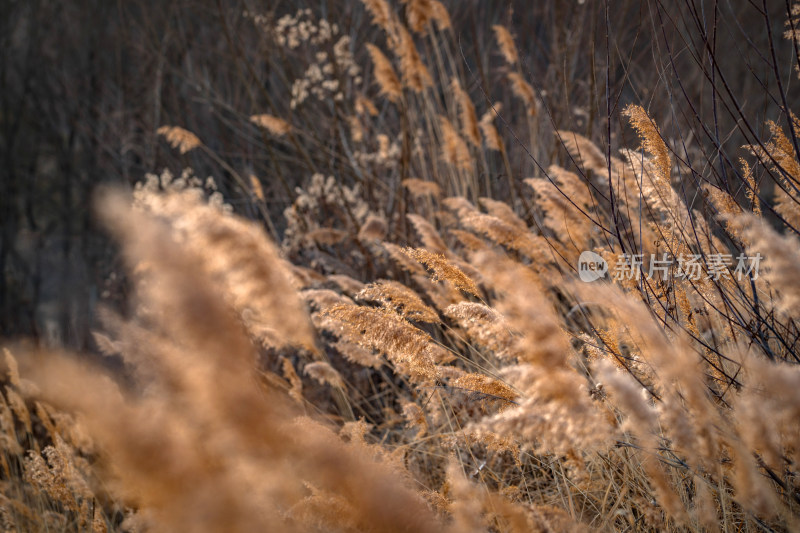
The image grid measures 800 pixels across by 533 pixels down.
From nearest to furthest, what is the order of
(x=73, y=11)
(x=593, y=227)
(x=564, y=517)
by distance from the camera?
(x=564, y=517)
(x=593, y=227)
(x=73, y=11)

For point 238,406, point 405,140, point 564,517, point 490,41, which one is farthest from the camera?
point 490,41

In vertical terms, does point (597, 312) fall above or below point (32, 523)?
above

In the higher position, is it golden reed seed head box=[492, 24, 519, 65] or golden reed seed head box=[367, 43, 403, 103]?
golden reed seed head box=[492, 24, 519, 65]

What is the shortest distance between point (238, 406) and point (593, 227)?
1505 mm

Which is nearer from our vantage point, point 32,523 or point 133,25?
point 32,523

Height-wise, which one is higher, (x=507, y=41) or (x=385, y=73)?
(x=507, y=41)

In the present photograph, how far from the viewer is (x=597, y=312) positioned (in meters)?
2.20

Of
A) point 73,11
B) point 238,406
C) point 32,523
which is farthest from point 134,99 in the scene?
point 238,406

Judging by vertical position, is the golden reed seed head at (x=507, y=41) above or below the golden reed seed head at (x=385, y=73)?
above

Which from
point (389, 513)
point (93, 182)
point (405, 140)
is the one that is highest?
point (405, 140)

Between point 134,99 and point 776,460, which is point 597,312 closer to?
point 776,460

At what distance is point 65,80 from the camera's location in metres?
7.22

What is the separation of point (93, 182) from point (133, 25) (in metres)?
1.97

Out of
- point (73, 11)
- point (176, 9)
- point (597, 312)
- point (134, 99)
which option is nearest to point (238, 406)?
point (597, 312)
